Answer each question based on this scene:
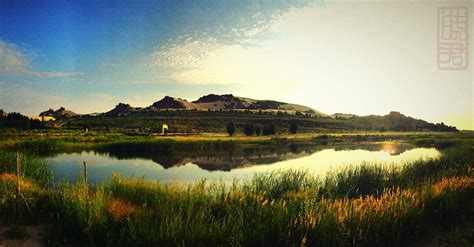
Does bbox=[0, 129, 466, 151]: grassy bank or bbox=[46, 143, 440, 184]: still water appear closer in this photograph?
bbox=[46, 143, 440, 184]: still water

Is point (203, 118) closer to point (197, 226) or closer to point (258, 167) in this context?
point (258, 167)

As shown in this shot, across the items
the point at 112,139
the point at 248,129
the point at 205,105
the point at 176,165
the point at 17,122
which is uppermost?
the point at 205,105

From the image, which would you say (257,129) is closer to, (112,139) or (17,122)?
(112,139)

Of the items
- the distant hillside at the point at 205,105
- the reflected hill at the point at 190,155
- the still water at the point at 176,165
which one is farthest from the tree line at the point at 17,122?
the still water at the point at 176,165

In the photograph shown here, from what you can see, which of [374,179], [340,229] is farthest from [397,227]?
[374,179]

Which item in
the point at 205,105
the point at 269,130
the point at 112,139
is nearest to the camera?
the point at 112,139

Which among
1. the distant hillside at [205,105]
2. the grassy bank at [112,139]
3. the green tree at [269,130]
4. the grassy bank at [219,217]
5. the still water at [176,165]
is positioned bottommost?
the still water at [176,165]

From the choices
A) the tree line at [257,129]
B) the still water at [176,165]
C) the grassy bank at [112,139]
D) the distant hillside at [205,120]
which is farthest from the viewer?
the distant hillside at [205,120]

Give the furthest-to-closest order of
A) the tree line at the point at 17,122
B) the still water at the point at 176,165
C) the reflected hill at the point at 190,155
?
the tree line at the point at 17,122, the reflected hill at the point at 190,155, the still water at the point at 176,165

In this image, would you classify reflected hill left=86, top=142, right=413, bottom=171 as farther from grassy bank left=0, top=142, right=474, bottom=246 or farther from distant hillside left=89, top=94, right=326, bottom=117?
distant hillside left=89, top=94, right=326, bottom=117

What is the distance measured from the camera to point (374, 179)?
15.8 meters

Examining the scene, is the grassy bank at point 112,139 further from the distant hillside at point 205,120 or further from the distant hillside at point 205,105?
the distant hillside at point 205,105

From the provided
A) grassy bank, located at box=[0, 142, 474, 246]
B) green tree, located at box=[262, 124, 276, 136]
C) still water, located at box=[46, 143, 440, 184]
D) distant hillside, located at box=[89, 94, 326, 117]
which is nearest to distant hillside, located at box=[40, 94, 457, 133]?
distant hillside, located at box=[89, 94, 326, 117]

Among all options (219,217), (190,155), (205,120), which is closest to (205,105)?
(205,120)
